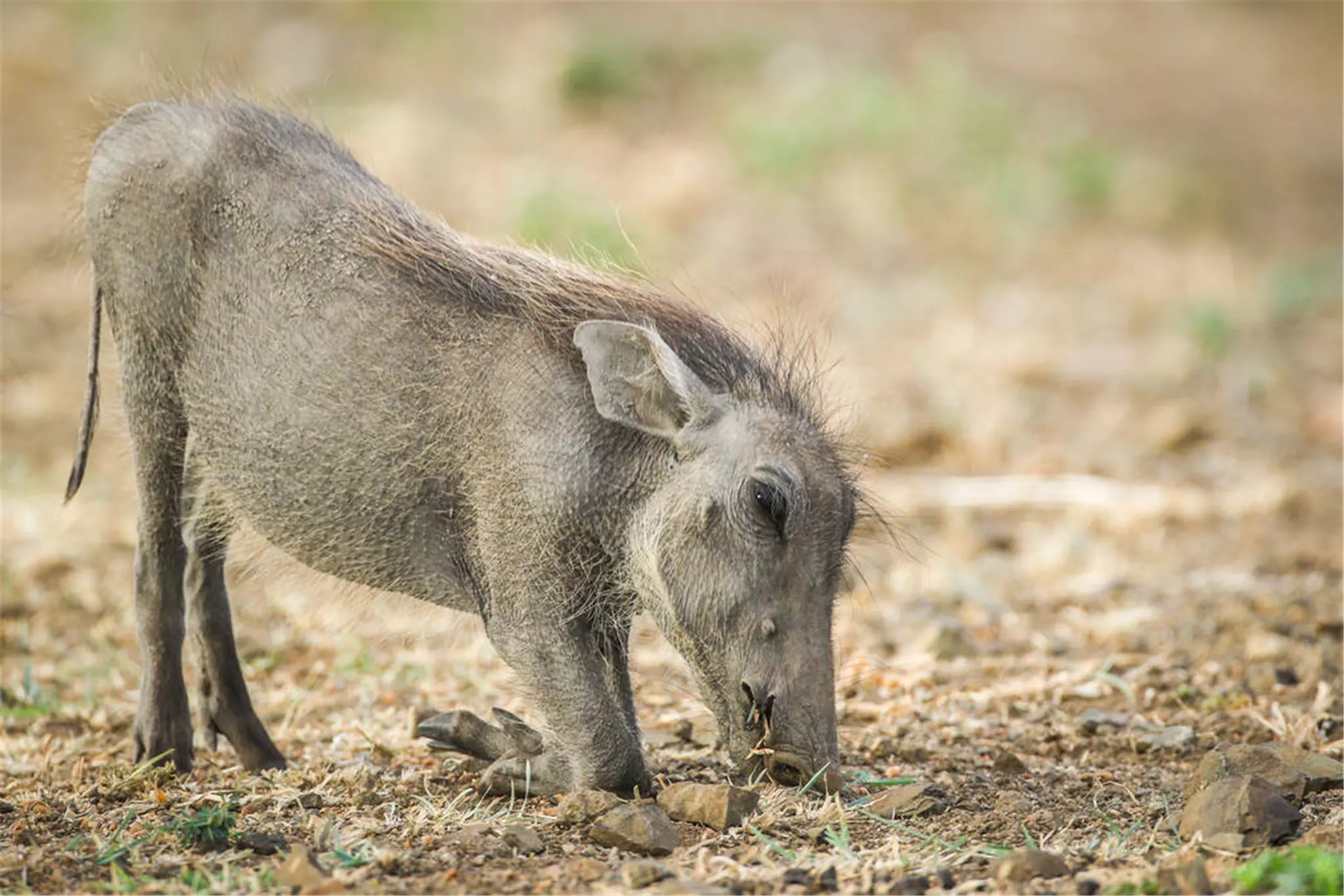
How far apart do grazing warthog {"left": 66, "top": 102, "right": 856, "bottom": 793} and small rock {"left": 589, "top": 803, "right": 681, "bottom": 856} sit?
0.33 meters

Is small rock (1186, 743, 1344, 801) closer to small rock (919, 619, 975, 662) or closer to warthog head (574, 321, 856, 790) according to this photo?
warthog head (574, 321, 856, 790)

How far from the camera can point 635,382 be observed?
4125 mm

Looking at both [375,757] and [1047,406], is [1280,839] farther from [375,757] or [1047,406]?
[1047,406]

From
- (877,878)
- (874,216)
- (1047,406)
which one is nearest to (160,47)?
(874,216)

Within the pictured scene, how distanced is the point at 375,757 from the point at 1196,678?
265 cm

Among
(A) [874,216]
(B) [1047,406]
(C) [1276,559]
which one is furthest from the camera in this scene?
(A) [874,216]

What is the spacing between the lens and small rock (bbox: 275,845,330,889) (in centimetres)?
328

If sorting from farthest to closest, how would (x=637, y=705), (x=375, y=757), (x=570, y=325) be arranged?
(x=637, y=705) < (x=375, y=757) < (x=570, y=325)

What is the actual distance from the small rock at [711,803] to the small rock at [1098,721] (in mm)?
1417

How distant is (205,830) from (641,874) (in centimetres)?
102

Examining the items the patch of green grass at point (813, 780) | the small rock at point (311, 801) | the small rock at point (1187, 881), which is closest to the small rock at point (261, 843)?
the small rock at point (311, 801)

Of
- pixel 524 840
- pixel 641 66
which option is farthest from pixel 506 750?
pixel 641 66

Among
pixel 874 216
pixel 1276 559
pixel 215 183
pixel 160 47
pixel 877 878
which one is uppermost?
pixel 160 47

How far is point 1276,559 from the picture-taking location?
6805mm
